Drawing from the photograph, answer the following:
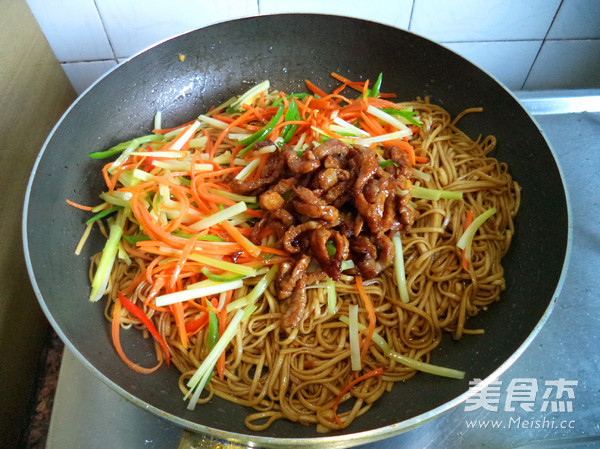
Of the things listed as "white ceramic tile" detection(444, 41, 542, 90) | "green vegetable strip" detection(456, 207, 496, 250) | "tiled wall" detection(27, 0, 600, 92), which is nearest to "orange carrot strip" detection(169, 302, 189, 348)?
"green vegetable strip" detection(456, 207, 496, 250)

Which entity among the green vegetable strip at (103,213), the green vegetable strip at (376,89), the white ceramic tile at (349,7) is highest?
the white ceramic tile at (349,7)

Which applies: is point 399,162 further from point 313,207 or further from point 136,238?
point 136,238

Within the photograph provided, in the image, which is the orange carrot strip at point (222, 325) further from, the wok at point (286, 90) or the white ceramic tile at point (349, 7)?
the white ceramic tile at point (349, 7)

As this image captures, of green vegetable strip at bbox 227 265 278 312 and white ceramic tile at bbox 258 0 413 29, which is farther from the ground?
white ceramic tile at bbox 258 0 413 29

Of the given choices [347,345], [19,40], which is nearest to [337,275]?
[347,345]

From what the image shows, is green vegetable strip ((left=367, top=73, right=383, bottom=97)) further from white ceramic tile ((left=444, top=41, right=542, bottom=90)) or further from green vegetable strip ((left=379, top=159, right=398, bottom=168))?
white ceramic tile ((left=444, top=41, right=542, bottom=90))

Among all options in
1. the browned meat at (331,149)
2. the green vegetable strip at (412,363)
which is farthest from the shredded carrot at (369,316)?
the browned meat at (331,149)
